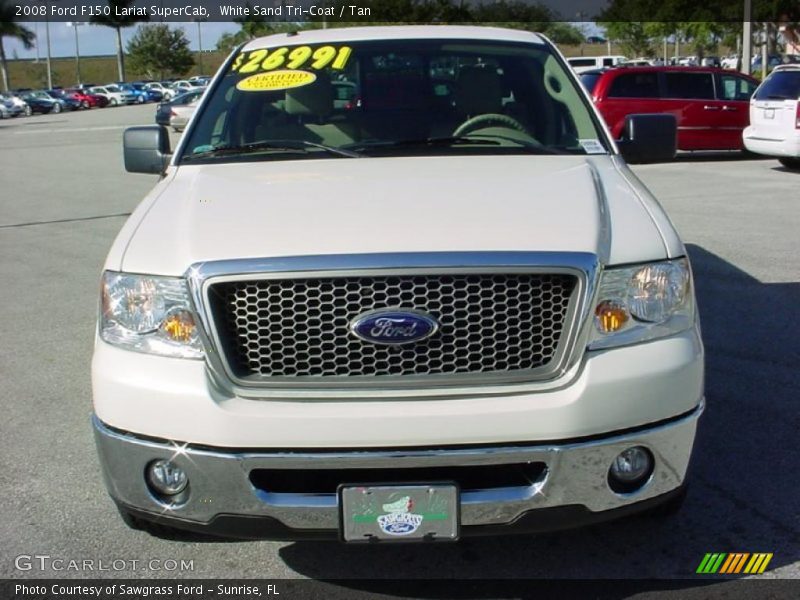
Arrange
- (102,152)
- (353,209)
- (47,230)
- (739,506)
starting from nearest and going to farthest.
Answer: (353,209), (739,506), (47,230), (102,152)

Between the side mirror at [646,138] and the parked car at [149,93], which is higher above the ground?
the side mirror at [646,138]

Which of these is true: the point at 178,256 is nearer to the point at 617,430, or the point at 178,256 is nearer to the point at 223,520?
the point at 223,520

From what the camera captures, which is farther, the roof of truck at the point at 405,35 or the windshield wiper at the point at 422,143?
the roof of truck at the point at 405,35

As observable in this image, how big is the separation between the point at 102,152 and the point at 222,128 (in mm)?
20138

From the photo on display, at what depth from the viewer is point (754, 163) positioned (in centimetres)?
1712

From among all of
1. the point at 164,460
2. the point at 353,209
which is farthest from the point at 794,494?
the point at 164,460

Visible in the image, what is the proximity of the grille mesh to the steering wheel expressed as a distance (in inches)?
68.6

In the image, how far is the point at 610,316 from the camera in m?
3.01

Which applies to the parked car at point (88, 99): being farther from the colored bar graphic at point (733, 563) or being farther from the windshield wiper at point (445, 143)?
the colored bar graphic at point (733, 563)

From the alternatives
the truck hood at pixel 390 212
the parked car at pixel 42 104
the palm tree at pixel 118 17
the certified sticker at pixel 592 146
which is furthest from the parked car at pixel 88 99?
the truck hood at pixel 390 212

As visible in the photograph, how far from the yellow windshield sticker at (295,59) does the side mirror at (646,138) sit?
143 centimetres

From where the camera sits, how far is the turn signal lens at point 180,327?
9.86ft

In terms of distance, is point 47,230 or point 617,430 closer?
point 617,430

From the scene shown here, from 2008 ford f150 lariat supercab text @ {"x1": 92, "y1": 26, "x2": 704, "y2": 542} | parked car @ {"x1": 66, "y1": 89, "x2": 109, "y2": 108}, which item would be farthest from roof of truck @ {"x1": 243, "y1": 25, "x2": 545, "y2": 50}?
parked car @ {"x1": 66, "y1": 89, "x2": 109, "y2": 108}
